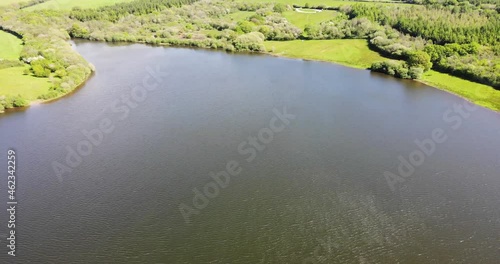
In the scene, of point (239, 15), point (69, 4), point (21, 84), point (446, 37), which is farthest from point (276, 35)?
point (69, 4)

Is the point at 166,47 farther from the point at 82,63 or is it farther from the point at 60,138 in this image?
the point at 60,138

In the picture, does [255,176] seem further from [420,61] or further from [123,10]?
[123,10]

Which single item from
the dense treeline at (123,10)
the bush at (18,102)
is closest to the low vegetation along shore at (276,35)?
the bush at (18,102)

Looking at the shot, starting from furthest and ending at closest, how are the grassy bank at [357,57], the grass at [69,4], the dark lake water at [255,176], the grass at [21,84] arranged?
the grass at [69,4]
the grassy bank at [357,57]
the grass at [21,84]
the dark lake water at [255,176]

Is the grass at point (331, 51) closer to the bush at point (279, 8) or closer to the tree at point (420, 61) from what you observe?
the tree at point (420, 61)

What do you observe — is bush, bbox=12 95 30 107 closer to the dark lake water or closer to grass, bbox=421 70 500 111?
the dark lake water

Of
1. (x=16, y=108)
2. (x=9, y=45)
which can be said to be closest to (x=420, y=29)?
(x=16, y=108)
